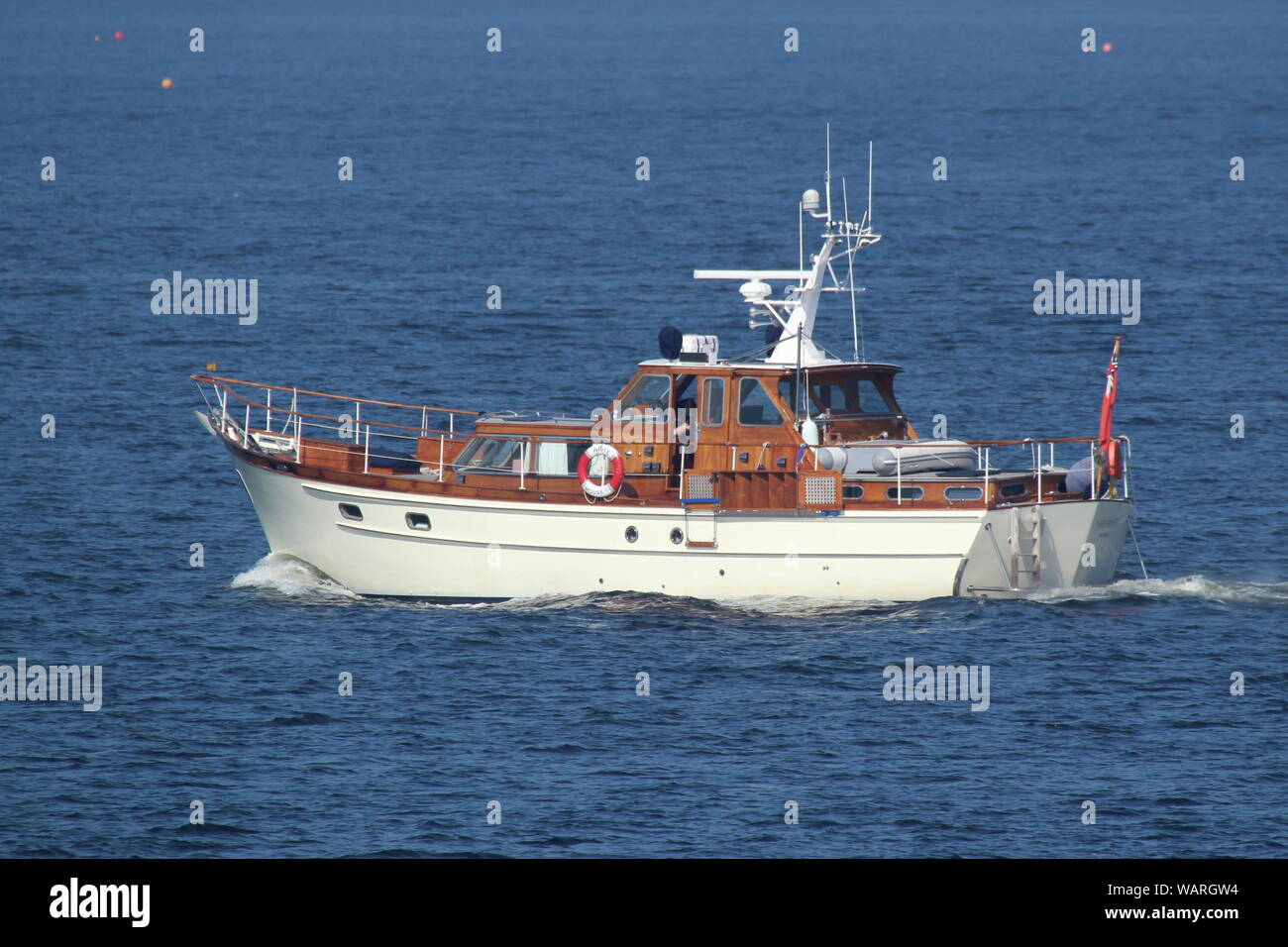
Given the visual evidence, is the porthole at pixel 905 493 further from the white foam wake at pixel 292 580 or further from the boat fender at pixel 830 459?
the white foam wake at pixel 292 580

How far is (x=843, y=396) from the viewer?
36.6 meters

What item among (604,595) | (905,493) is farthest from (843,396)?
(604,595)

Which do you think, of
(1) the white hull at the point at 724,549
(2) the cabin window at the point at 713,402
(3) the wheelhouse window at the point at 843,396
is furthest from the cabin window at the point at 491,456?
(3) the wheelhouse window at the point at 843,396

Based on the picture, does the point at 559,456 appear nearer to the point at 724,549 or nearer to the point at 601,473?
the point at 601,473

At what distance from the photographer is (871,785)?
2800cm

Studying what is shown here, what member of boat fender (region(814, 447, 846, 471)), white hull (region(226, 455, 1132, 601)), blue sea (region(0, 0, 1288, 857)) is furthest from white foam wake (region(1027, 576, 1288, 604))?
boat fender (region(814, 447, 846, 471))

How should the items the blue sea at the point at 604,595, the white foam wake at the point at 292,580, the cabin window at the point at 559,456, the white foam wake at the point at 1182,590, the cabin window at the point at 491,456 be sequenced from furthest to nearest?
the white foam wake at the point at 292,580 < the cabin window at the point at 491,456 < the cabin window at the point at 559,456 < the white foam wake at the point at 1182,590 < the blue sea at the point at 604,595

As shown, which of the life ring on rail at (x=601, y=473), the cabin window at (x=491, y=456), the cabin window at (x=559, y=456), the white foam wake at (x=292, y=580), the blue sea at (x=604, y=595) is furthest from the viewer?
the white foam wake at (x=292, y=580)

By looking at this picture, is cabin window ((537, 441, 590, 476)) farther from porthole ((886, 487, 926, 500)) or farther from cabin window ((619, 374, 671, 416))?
porthole ((886, 487, 926, 500))

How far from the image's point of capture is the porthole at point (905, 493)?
112 feet

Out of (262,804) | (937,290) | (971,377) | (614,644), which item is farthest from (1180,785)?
(937,290)

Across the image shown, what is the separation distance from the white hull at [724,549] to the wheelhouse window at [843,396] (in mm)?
2688

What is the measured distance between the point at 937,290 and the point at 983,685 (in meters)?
44.3

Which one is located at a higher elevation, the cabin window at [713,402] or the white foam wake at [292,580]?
the cabin window at [713,402]
